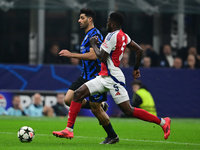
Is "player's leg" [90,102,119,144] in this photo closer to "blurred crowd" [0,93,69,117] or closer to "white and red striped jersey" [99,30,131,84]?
"white and red striped jersey" [99,30,131,84]

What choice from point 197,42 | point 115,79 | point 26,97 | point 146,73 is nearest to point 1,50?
point 26,97

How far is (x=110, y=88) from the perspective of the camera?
344 inches

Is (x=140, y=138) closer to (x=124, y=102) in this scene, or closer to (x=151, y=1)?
(x=124, y=102)

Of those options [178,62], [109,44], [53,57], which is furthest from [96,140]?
[53,57]

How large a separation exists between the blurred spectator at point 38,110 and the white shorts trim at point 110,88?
305 inches

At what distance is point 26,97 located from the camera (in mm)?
16500

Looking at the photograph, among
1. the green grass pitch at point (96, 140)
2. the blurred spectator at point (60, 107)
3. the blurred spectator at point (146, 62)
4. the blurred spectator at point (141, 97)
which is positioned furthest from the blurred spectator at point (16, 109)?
the blurred spectator at point (146, 62)

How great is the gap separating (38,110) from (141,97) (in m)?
2.98

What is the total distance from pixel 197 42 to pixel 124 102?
32.9ft

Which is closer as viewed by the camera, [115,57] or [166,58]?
[115,57]

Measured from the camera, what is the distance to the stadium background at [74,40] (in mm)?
17000

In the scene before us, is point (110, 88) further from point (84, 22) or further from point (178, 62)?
point (178, 62)

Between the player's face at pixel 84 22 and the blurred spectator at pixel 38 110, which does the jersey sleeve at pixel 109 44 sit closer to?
the player's face at pixel 84 22

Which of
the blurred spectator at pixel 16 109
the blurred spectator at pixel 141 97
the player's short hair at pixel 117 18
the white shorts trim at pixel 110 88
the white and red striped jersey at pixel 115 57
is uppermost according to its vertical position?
the player's short hair at pixel 117 18
